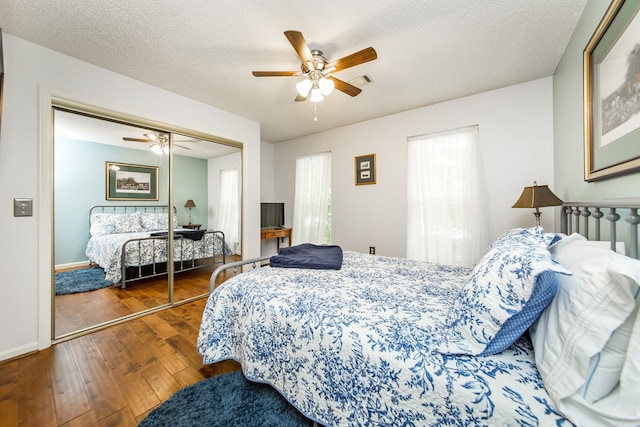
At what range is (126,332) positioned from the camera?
87.4 inches

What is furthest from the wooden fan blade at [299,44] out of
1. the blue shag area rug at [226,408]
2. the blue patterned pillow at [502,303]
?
the blue shag area rug at [226,408]

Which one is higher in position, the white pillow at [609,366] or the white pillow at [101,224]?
→ the white pillow at [101,224]

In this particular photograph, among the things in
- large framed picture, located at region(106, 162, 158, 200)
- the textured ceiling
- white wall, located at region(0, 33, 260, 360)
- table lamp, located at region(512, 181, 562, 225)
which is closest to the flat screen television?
large framed picture, located at region(106, 162, 158, 200)

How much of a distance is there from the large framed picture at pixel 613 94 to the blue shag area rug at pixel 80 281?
402 centimetres

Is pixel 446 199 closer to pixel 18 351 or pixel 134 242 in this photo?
pixel 134 242

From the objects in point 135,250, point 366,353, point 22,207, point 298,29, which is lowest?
point 366,353

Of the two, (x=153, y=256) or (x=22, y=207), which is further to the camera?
(x=153, y=256)

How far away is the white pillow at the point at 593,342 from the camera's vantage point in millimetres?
622

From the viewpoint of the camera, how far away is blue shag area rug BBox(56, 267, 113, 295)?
7.23 feet

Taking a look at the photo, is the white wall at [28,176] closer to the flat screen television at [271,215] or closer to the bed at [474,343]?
the bed at [474,343]

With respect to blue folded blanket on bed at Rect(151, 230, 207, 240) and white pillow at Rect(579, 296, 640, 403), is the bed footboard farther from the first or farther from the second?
white pillow at Rect(579, 296, 640, 403)

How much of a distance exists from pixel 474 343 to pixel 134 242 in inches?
131

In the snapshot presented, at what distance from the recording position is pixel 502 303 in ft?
2.81

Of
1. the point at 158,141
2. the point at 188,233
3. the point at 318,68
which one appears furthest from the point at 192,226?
the point at 318,68
